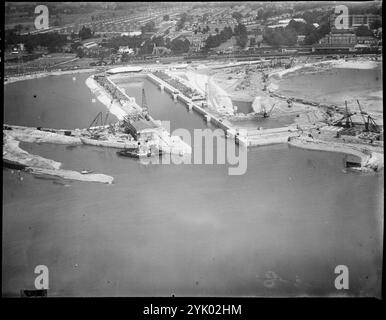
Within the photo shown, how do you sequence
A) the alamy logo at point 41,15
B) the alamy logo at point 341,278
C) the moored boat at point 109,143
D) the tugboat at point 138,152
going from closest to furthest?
the alamy logo at point 341,278 → the alamy logo at point 41,15 → the tugboat at point 138,152 → the moored boat at point 109,143

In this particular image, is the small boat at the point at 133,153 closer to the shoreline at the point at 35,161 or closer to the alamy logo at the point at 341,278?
the shoreline at the point at 35,161

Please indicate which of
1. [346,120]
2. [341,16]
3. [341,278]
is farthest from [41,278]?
[341,16]

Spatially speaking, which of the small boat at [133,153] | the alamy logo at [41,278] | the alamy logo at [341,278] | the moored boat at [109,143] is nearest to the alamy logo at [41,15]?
the moored boat at [109,143]

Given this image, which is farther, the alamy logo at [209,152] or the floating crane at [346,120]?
the floating crane at [346,120]

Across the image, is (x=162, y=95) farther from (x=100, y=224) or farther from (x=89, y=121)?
(x=100, y=224)

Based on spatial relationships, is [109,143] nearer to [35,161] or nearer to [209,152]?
[35,161]
